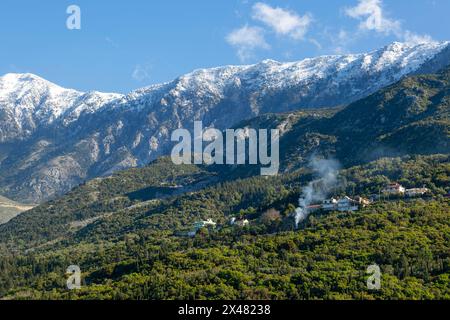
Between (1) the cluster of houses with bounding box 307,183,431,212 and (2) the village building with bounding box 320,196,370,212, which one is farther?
(1) the cluster of houses with bounding box 307,183,431,212

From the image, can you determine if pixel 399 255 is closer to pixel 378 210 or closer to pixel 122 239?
pixel 378 210

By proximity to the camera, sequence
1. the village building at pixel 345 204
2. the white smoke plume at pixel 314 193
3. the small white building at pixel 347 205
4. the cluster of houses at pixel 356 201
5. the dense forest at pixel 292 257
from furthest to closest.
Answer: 1. the white smoke plume at pixel 314 193
2. the cluster of houses at pixel 356 201
3. the village building at pixel 345 204
4. the small white building at pixel 347 205
5. the dense forest at pixel 292 257

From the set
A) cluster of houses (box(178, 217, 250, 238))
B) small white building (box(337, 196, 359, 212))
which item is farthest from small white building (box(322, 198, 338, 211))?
cluster of houses (box(178, 217, 250, 238))

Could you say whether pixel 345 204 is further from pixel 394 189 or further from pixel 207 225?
pixel 207 225

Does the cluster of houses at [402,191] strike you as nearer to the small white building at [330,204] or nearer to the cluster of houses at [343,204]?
the cluster of houses at [343,204]

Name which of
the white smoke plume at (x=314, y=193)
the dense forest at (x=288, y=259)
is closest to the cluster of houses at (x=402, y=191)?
the dense forest at (x=288, y=259)

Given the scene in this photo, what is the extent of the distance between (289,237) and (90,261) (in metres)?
45.8

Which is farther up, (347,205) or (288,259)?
(347,205)

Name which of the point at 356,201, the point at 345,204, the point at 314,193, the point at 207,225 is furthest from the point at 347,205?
the point at 207,225

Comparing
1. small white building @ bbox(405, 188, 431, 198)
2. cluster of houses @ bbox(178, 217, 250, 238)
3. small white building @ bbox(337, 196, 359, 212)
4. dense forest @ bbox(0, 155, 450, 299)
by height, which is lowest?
dense forest @ bbox(0, 155, 450, 299)

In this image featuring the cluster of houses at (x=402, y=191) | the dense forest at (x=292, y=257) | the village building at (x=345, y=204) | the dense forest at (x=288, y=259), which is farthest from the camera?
the cluster of houses at (x=402, y=191)

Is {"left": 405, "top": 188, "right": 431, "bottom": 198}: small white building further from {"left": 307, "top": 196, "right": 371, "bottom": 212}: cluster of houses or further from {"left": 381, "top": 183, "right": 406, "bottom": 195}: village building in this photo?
{"left": 307, "top": 196, "right": 371, "bottom": 212}: cluster of houses

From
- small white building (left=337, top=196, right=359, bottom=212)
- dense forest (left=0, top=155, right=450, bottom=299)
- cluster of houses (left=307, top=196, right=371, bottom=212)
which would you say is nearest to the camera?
dense forest (left=0, top=155, right=450, bottom=299)
